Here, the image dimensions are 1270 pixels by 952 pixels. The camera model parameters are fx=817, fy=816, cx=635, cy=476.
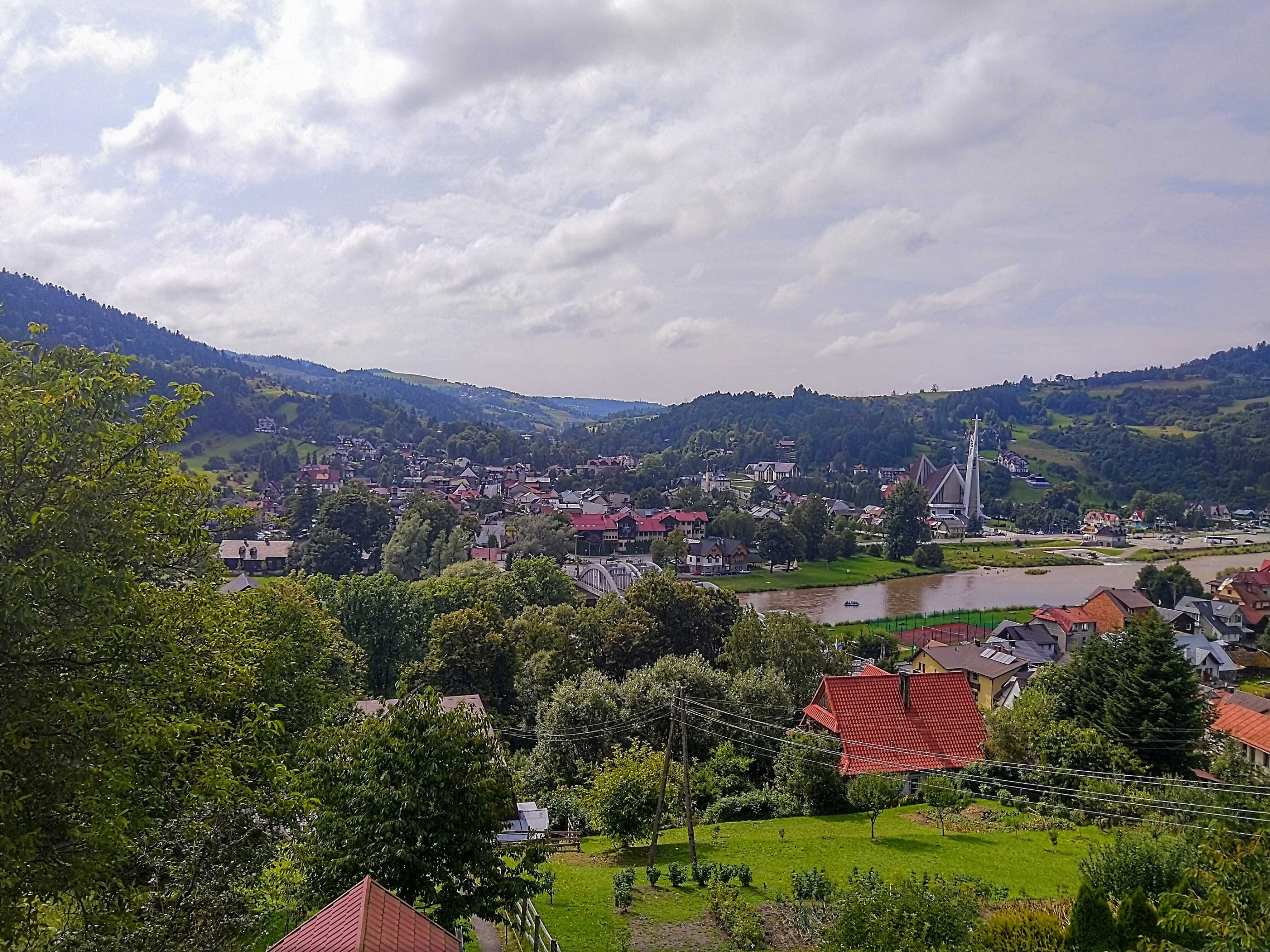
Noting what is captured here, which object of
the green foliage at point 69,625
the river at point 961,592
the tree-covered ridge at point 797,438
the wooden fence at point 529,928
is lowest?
the river at point 961,592

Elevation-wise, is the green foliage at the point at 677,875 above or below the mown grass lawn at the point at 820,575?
above

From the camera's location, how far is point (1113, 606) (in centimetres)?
4903

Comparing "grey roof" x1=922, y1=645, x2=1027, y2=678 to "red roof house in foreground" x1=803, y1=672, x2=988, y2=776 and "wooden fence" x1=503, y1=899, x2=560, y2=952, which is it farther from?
"wooden fence" x1=503, y1=899, x2=560, y2=952

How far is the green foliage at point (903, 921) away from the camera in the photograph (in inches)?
340

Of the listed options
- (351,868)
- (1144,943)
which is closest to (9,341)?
(351,868)

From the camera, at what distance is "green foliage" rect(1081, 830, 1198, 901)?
1088 cm

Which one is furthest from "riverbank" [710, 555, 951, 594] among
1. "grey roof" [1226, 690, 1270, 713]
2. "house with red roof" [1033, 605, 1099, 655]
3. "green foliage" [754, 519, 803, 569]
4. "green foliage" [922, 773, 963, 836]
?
"green foliage" [922, 773, 963, 836]

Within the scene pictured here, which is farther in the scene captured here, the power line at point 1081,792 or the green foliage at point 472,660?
the green foliage at point 472,660

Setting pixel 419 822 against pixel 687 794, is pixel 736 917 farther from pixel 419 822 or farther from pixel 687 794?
pixel 419 822

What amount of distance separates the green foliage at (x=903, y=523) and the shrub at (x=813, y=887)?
228 ft

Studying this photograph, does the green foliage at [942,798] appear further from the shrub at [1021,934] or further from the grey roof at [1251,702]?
the grey roof at [1251,702]

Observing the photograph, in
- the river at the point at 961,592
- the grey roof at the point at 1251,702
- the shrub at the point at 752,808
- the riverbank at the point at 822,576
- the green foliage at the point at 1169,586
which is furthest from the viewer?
the riverbank at the point at 822,576

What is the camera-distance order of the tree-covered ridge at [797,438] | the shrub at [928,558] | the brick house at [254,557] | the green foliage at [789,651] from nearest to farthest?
the green foliage at [789,651]
the brick house at [254,557]
the shrub at [928,558]
the tree-covered ridge at [797,438]

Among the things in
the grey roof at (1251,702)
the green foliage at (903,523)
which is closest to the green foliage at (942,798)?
the grey roof at (1251,702)
